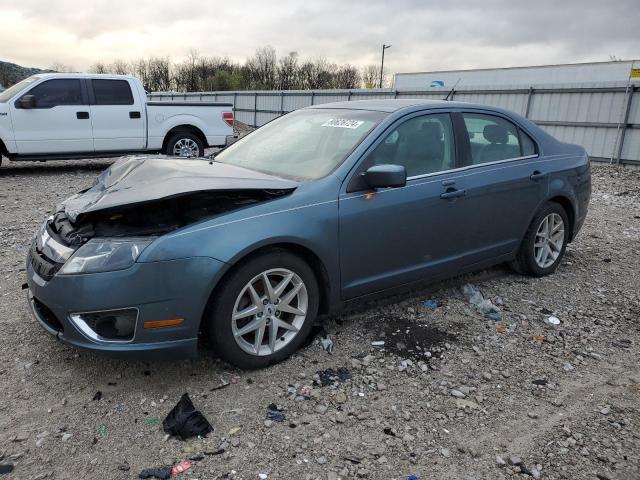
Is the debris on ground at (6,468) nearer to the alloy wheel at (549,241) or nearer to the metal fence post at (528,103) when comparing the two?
the alloy wheel at (549,241)

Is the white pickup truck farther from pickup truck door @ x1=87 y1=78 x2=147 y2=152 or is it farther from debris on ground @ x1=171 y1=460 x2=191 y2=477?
debris on ground @ x1=171 y1=460 x2=191 y2=477

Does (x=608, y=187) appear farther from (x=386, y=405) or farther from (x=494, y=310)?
(x=386, y=405)

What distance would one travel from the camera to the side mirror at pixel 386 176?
10.7 feet

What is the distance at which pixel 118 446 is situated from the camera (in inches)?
100

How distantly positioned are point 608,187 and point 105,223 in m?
10.7

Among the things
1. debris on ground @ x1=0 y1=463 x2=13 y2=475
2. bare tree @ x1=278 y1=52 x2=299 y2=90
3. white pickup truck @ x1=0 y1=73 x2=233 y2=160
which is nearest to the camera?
debris on ground @ x1=0 y1=463 x2=13 y2=475

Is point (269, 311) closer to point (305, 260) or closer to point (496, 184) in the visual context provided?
point (305, 260)

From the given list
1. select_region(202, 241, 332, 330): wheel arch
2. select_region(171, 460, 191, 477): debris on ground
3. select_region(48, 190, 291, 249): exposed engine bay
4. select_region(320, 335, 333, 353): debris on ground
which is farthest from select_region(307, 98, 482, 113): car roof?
select_region(171, 460, 191, 477): debris on ground

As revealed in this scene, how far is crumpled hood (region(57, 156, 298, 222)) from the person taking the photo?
116 inches

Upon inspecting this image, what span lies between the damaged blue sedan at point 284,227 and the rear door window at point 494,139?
14 mm

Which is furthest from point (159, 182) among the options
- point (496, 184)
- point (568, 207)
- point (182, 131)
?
point (182, 131)

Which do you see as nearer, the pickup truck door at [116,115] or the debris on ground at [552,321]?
the debris on ground at [552,321]

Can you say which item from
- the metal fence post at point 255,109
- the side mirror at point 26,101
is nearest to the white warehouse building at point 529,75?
the metal fence post at point 255,109

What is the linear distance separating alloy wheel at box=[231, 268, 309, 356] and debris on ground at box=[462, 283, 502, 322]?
1.70m
